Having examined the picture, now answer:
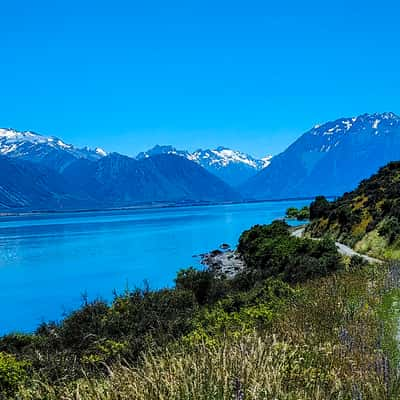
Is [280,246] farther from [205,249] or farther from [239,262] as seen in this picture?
[205,249]

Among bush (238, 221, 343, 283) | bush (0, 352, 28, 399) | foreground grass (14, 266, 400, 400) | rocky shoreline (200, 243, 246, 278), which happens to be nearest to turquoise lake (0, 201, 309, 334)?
rocky shoreline (200, 243, 246, 278)

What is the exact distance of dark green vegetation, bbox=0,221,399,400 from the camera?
14.7 feet

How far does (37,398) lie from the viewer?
5457 mm

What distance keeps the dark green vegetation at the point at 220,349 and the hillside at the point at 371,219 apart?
42.8 ft

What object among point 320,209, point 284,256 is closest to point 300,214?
point 320,209

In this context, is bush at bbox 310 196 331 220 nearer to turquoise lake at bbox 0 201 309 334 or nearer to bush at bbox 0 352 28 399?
turquoise lake at bbox 0 201 309 334

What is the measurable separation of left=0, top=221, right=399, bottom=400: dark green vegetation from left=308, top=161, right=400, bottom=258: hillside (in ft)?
42.8

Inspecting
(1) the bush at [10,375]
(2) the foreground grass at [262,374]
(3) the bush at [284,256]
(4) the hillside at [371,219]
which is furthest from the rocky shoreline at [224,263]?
(2) the foreground grass at [262,374]

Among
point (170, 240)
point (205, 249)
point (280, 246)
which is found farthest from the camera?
point (170, 240)

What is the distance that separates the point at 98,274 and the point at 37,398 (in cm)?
5301

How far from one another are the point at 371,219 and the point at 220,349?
38.4m

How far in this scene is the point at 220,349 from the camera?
505cm

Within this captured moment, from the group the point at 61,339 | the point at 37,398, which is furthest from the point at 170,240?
the point at 37,398

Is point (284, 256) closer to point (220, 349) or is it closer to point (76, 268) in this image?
point (220, 349)
